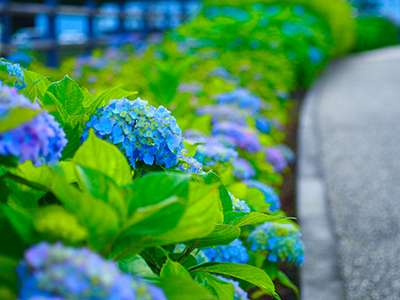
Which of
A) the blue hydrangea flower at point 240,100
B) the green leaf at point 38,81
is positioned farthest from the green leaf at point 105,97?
the blue hydrangea flower at point 240,100

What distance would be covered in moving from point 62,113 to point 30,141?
434 millimetres

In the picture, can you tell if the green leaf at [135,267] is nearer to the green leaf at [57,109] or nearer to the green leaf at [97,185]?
the green leaf at [97,185]

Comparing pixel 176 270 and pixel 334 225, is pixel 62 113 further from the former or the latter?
pixel 334 225

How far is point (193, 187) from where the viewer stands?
737mm

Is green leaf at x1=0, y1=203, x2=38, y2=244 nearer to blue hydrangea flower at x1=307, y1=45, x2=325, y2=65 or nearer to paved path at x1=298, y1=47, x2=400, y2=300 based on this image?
paved path at x1=298, y1=47, x2=400, y2=300

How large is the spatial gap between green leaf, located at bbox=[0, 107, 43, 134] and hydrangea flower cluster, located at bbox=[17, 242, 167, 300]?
0.64 feet

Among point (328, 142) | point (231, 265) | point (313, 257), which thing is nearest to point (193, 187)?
point (231, 265)

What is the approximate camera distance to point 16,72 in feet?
3.54

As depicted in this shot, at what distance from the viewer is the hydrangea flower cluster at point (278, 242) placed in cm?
169

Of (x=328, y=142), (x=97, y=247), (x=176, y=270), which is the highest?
(x=97, y=247)

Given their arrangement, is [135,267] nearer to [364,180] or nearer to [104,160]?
[104,160]

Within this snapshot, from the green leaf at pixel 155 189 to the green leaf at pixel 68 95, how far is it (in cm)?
45

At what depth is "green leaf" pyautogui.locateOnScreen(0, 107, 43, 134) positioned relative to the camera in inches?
24.5

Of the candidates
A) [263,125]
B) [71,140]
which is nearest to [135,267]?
[71,140]
